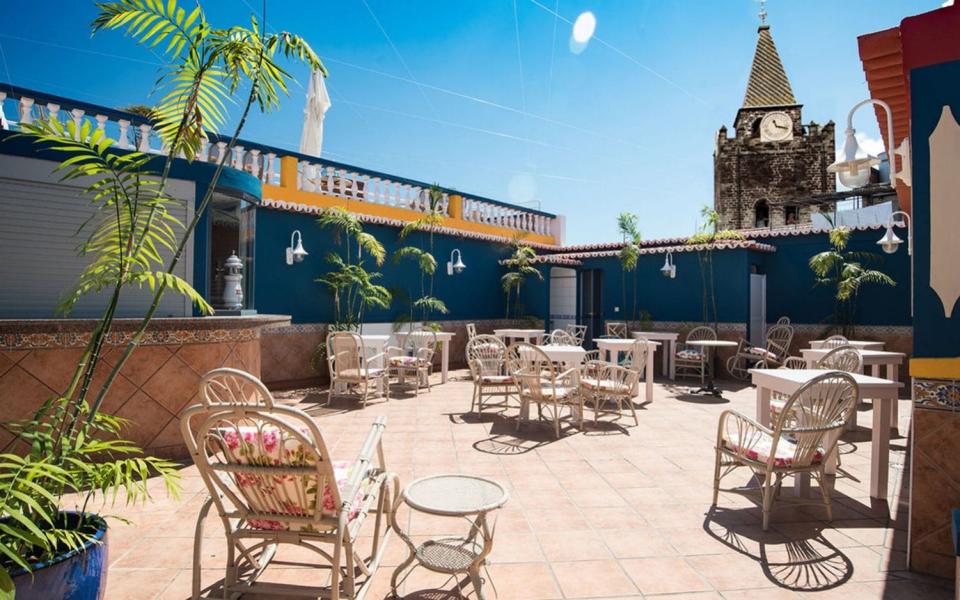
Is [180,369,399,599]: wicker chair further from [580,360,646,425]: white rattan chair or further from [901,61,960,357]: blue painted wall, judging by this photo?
[580,360,646,425]: white rattan chair

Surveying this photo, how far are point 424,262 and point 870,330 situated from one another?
28.7 ft

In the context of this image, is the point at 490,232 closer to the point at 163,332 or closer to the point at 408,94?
the point at 408,94

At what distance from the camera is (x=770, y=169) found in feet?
71.2

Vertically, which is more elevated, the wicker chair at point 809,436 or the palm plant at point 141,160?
the palm plant at point 141,160

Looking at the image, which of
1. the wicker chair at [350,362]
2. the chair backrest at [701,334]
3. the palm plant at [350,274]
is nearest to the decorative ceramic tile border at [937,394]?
the wicker chair at [350,362]

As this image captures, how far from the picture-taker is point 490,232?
1345cm

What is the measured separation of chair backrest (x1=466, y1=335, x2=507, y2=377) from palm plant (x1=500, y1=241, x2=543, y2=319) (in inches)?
206

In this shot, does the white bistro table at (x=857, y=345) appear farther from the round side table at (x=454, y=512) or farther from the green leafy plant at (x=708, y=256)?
the round side table at (x=454, y=512)

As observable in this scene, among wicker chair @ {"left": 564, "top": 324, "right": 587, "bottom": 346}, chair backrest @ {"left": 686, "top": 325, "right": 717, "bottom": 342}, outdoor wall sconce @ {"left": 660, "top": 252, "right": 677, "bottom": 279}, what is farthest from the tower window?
wicker chair @ {"left": 564, "top": 324, "right": 587, "bottom": 346}

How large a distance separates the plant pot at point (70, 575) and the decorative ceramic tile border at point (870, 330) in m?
12.0

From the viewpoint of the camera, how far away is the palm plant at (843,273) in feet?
32.7

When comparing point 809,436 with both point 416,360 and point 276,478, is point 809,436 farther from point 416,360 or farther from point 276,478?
point 416,360

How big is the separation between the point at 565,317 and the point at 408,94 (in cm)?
680

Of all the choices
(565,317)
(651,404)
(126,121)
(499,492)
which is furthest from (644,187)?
(499,492)
